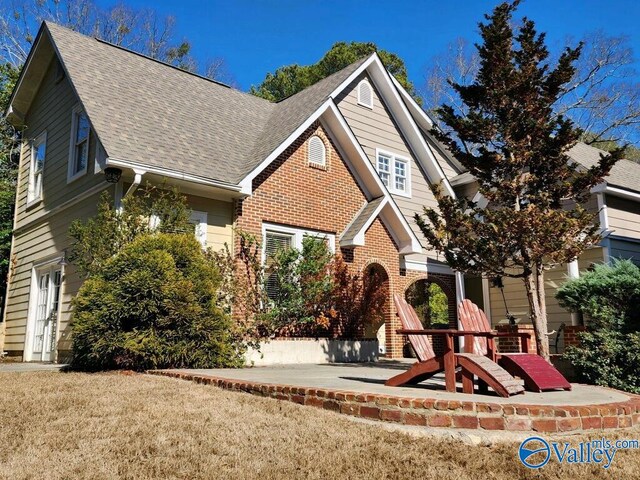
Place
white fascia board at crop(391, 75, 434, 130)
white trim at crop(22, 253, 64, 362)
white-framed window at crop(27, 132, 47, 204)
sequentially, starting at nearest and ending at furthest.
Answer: white trim at crop(22, 253, 64, 362) → white-framed window at crop(27, 132, 47, 204) → white fascia board at crop(391, 75, 434, 130)

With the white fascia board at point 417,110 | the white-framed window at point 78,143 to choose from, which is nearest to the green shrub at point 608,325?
the white fascia board at point 417,110

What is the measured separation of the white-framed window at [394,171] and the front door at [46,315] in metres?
9.21

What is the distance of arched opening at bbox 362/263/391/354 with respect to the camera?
12.7 m

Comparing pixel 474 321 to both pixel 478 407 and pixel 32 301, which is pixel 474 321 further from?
pixel 32 301

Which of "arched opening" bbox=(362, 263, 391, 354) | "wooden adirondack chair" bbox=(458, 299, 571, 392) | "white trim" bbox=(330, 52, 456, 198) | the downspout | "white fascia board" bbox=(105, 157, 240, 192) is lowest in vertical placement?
"wooden adirondack chair" bbox=(458, 299, 571, 392)

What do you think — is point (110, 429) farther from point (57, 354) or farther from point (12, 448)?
point (57, 354)

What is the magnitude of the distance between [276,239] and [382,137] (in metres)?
6.19

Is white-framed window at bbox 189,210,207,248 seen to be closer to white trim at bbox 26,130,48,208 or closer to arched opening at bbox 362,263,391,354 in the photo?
arched opening at bbox 362,263,391,354

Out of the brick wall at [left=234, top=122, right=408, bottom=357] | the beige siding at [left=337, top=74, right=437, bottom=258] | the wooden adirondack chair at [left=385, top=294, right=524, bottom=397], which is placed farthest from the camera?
the beige siding at [left=337, top=74, right=437, bottom=258]

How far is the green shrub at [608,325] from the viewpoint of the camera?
7.91m

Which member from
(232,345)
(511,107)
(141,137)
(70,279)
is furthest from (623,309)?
(70,279)

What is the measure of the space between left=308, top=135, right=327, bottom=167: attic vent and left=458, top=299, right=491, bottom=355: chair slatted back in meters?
6.98

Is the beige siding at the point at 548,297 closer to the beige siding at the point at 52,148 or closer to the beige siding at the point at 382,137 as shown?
the beige siding at the point at 382,137

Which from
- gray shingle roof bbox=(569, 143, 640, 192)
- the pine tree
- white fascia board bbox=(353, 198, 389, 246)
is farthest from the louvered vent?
gray shingle roof bbox=(569, 143, 640, 192)
